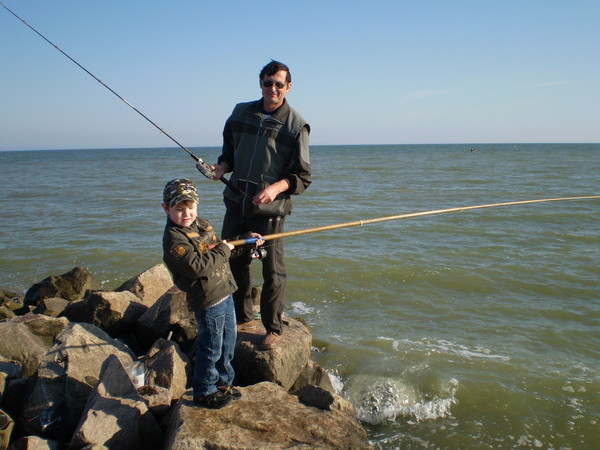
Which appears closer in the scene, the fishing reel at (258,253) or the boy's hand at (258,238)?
the boy's hand at (258,238)

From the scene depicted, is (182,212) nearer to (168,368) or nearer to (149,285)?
(168,368)

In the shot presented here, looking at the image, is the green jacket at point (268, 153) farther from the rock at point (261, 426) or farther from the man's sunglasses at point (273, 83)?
the rock at point (261, 426)

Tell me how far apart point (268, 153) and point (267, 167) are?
0.10 m

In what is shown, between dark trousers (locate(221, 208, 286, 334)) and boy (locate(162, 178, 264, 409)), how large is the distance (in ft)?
2.10

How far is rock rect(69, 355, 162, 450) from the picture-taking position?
3.09 metres

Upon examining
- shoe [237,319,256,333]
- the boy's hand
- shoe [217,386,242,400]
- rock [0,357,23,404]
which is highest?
the boy's hand

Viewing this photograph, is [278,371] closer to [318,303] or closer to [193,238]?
[193,238]

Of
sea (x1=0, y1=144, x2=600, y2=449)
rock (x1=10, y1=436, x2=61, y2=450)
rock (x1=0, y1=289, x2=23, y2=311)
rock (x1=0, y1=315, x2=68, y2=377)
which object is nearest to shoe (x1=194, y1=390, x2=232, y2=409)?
rock (x1=10, y1=436, x2=61, y2=450)

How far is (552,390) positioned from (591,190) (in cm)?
1588

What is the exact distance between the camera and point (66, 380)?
3654mm

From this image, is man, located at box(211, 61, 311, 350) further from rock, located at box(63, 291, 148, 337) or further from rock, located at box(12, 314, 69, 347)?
rock, located at box(12, 314, 69, 347)

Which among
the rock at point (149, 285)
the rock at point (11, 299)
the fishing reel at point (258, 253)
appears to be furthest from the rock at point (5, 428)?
the rock at point (11, 299)

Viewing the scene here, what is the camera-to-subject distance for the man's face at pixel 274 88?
371 cm

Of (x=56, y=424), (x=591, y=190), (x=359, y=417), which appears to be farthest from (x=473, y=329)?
(x=591, y=190)
